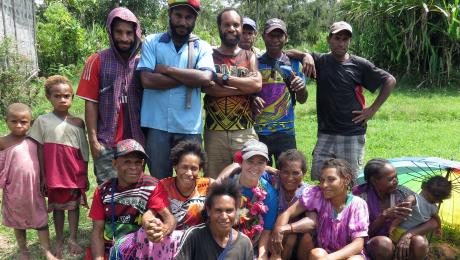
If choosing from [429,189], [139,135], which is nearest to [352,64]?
[429,189]

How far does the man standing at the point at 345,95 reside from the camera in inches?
170

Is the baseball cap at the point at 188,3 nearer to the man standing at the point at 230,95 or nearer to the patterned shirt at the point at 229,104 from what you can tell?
the man standing at the point at 230,95

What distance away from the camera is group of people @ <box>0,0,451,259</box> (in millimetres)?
3322

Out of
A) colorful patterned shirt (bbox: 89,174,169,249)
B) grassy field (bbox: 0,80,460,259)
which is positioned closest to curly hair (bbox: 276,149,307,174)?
colorful patterned shirt (bbox: 89,174,169,249)

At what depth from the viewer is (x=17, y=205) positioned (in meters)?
3.65

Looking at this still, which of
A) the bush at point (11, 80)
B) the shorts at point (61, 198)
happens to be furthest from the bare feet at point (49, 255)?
the bush at point (11, 80)

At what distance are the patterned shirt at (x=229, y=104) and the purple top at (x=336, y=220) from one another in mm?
883

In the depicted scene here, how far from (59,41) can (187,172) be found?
12.5 metres

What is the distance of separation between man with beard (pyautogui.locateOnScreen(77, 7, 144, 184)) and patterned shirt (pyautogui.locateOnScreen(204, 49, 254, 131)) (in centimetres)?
63

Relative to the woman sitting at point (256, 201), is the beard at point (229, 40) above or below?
above

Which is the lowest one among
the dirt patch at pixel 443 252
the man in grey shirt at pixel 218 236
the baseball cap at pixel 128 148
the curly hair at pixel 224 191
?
the dirt patch at pixel 443 252

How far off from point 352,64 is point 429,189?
52.5 inches

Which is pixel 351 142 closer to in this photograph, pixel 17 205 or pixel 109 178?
pixel 109 178

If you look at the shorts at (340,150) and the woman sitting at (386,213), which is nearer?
the woman sitting at (386,213)
